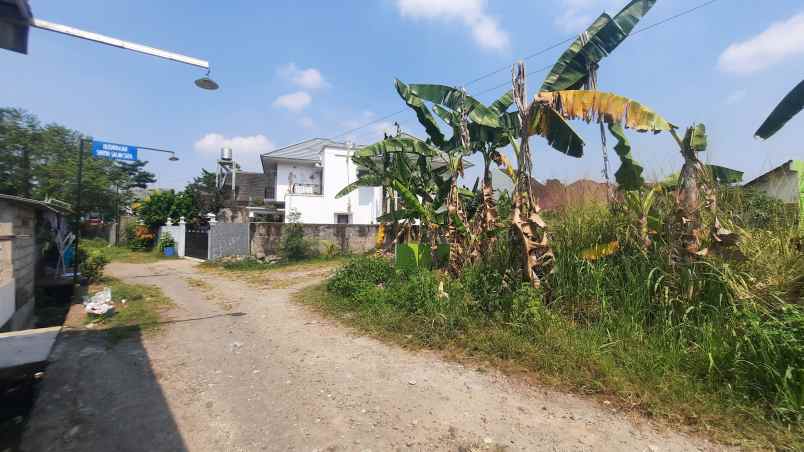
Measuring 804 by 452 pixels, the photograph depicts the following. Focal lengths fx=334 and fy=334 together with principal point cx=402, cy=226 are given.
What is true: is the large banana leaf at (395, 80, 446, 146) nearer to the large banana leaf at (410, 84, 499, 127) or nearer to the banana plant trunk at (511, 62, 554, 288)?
the large banana leaf at (410, 84, 499, 127)

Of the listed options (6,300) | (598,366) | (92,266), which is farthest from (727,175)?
(92,266)

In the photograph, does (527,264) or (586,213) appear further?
(586,213)

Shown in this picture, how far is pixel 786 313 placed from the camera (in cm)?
309

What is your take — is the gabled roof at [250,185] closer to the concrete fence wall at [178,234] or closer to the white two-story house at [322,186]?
the white two-story house at [322,186]

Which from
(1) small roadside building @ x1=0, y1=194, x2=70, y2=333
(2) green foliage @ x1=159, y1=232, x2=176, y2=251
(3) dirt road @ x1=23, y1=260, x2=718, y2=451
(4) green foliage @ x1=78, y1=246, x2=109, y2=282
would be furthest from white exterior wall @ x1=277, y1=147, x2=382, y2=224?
(3) dirt road @ x1=23, y1=260, x2=718, y2=451

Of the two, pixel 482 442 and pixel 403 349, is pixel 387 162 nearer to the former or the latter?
pixel 403 349

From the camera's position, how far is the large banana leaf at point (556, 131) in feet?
15.7

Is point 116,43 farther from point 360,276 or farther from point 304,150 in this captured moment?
point 304,150

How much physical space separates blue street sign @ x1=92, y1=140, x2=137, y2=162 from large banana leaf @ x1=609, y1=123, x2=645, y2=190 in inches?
433

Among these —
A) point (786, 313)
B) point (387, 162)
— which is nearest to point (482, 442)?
point (786, 313)

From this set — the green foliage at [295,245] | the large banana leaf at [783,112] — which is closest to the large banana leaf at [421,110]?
the large banana leaf at [783,112]

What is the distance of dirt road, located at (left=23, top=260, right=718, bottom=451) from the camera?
2545 mm

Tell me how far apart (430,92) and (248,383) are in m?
5.84

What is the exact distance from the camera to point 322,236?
50.0 feet
